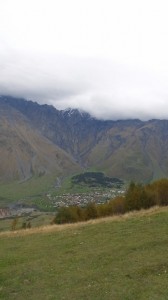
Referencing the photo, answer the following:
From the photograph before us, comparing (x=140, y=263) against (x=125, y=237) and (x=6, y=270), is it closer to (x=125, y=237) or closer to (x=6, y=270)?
(x=125, y=237)

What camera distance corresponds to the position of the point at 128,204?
91.1 meters

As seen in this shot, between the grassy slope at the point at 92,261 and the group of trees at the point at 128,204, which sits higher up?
→ the grassy slope at the point at 92,261

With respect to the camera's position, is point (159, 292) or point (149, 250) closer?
point (159, 292)

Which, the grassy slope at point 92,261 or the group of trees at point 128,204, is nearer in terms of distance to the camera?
the grassy slope at point 92,261

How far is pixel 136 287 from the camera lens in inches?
957

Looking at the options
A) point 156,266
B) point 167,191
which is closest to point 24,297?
point 156,266

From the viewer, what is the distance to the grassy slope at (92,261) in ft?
81.8

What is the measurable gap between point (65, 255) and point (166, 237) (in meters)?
8.53

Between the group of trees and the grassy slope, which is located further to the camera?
the group of trees

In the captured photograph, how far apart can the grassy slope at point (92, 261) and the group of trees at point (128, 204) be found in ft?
146

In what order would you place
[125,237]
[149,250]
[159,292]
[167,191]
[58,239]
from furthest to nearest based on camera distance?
1. [167,191]
2. [58,239]
3. [125,237]
4. [149,250]
5. [159,292]

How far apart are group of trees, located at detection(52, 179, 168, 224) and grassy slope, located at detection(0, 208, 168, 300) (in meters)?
44.4

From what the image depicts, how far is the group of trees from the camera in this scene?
90438mm

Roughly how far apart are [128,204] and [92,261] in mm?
60623
